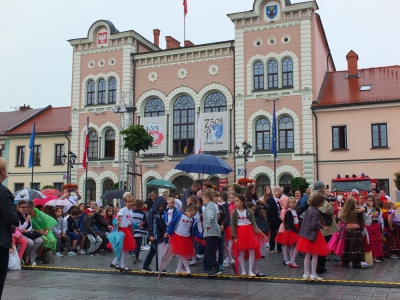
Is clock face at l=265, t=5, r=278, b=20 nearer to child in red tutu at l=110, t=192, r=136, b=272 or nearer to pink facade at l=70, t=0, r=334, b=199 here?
pink facade at l=70, t=0, r=334, b=199

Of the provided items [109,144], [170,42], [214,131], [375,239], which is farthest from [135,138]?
[375,239]

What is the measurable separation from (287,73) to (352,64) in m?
6.21

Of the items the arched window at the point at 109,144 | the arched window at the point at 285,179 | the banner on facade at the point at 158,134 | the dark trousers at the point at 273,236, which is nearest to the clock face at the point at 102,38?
the arched window at the point at 109,144

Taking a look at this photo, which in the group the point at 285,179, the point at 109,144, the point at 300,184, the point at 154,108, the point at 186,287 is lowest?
the point at 186,287

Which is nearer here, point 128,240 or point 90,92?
point 128,240

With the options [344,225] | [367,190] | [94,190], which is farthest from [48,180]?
[344,225]

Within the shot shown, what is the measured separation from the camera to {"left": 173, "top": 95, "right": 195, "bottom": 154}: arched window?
3625cm

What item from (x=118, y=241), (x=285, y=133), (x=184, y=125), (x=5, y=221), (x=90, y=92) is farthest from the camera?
(x=90, y=92)

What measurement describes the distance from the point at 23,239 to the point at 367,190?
1596 centimetres

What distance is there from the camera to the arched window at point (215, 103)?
3538cm

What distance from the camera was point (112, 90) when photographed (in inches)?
1523

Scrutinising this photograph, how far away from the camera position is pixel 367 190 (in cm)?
2253

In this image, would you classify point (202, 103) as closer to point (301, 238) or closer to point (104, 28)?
point (104, 28)

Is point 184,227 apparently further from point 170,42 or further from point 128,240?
point 170,42
